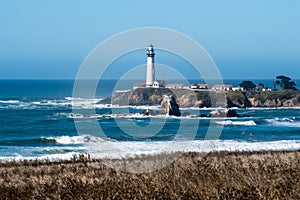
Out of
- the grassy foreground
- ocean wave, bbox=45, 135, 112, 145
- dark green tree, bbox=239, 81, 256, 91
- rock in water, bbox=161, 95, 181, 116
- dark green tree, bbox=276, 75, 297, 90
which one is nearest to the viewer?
the grassy foreground

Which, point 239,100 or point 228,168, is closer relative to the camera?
point 228,168

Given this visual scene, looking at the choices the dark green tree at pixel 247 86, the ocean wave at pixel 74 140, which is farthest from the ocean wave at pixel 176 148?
the dark green tree at pixel 247 86

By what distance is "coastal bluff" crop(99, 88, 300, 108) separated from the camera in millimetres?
86938

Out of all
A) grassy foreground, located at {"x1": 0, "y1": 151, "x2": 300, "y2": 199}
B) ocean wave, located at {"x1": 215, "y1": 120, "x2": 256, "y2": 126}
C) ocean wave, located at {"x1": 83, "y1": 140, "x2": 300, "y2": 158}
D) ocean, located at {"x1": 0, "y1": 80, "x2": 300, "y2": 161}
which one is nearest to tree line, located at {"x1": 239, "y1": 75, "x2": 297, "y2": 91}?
ocean, located at {"x1": 0, "y1": 80, "x2": 300, "y2": 161}

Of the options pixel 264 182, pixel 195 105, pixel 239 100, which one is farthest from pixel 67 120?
pixel 264 182

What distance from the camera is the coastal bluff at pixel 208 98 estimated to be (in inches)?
3423

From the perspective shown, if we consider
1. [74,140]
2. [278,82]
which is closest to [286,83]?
[278,82]

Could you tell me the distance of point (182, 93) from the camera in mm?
87875

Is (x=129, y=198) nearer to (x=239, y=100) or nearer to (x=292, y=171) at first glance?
(x=292, y=171)

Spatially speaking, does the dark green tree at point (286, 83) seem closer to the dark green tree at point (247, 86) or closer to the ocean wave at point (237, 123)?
the dark green tree at point (247, 86)

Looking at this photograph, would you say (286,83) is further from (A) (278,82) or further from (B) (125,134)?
(B) (125,134)

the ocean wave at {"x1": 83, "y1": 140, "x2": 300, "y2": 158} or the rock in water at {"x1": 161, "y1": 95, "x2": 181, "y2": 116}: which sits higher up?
the rock in water at {"x1": 161, "y1": 95, "x2": 181, "y2": 116}

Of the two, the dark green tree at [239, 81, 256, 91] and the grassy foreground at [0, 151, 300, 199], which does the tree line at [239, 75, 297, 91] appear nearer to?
the dark green tree at [239, 81, 256, 91]

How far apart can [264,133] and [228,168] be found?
46.1 m
